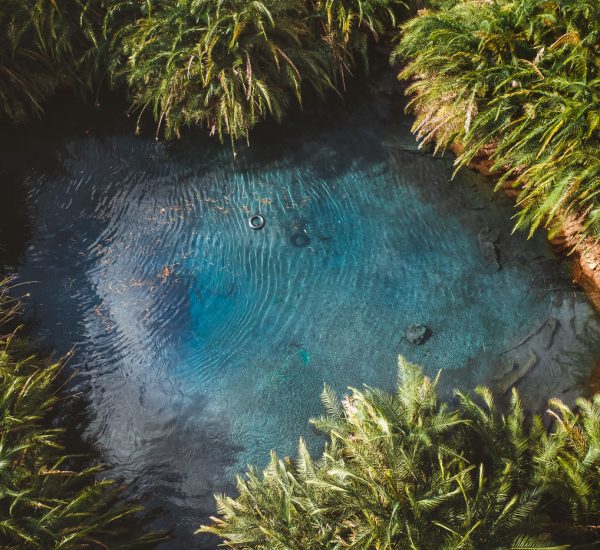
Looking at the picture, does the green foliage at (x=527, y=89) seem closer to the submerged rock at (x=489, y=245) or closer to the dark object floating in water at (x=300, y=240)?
the submerged rock at (x=489, y=245)

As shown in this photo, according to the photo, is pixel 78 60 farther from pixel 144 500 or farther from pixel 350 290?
pixel 144 500

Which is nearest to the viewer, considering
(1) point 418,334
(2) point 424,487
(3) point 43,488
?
(2) point 424,487

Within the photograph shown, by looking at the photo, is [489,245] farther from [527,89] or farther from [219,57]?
[219,57]

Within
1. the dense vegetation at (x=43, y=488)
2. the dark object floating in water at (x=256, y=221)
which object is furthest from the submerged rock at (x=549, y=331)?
the dense vegetation at (x=43, y=488)

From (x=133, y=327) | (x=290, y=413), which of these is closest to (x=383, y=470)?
(x=290, y=413)

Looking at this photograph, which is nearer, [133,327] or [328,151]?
[133,327]

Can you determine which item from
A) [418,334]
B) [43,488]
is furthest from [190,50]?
[43,488]
